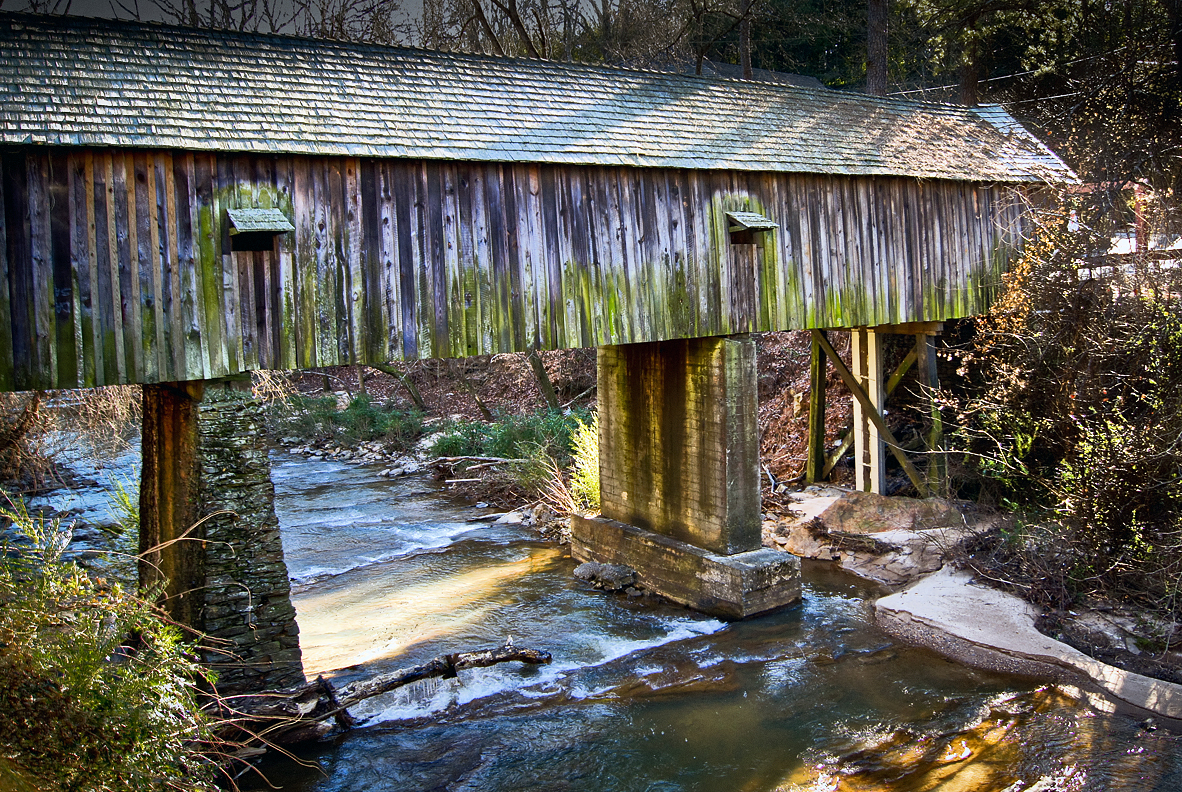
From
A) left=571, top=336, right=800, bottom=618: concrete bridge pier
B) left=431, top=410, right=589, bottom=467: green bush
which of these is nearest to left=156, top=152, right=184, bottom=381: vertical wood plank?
left=571, top=336, right=800, bottom=618: concrete bridge pier

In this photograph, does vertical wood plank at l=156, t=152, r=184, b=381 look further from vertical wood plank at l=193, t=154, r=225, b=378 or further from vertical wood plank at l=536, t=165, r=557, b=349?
vertical wood plank at l=536, t=165, r=557, b=349

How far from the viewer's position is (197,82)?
648 cm

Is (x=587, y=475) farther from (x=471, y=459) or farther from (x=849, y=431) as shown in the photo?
(x=471, y=459)

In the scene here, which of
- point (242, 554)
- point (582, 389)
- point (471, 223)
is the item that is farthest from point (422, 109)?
point (582, 389)

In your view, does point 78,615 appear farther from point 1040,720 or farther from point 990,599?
point 990,599

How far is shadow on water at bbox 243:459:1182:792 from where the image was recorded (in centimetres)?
572

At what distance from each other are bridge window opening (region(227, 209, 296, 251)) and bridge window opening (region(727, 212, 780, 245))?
165 inches

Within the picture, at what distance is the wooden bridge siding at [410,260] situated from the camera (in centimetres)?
566

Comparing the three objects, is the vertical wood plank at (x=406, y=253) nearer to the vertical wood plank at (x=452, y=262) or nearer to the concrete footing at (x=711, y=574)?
the vertical wood plank at (x=452, y=262)

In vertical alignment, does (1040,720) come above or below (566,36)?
below

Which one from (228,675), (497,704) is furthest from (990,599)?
(228,675)

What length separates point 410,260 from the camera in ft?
22.7

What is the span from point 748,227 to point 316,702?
18.6 feet

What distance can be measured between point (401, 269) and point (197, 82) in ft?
6.78
